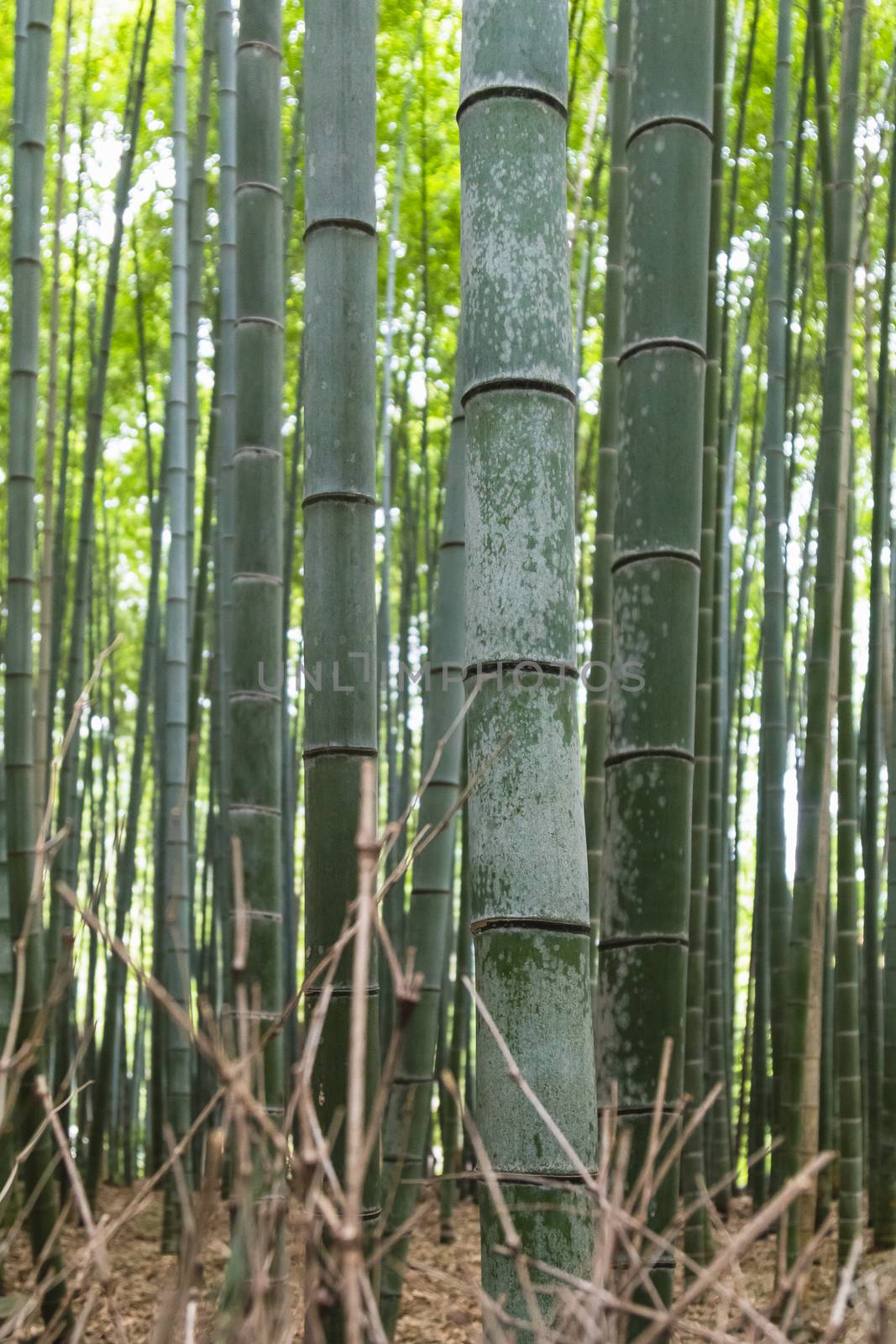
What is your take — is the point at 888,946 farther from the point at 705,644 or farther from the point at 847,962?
the point at 705,644

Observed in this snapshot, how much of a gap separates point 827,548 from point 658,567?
40.2 inches

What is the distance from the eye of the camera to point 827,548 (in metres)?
2.21

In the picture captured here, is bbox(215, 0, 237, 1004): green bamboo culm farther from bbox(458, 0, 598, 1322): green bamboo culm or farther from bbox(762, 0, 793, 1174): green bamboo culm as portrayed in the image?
bbox(458, 0, 598, 1322): green bamboo culm

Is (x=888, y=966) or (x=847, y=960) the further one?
(x=888, y=966)

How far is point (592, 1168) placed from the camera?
1078 mm

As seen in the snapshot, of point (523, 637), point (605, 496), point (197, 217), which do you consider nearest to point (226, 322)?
point (197, 217)

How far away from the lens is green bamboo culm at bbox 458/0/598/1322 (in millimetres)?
1057

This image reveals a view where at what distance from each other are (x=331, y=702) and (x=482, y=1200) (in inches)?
21.1

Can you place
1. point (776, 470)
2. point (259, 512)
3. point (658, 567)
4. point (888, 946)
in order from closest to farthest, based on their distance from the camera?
point (658, 567), point (259, 512), point (776, 470), point (888, 946)

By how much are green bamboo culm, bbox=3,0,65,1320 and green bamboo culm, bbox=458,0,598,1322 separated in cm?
137

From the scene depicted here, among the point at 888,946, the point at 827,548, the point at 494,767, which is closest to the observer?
the point at 494,767

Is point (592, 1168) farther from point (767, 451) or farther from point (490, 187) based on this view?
point (767, 451)

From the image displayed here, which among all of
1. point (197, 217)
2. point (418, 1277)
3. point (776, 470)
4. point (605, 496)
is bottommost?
point (418, 1277)

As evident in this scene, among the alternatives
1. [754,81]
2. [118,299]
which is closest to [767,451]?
[754,81]
